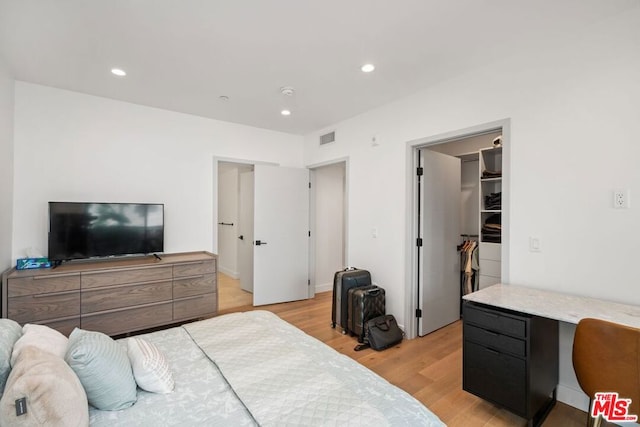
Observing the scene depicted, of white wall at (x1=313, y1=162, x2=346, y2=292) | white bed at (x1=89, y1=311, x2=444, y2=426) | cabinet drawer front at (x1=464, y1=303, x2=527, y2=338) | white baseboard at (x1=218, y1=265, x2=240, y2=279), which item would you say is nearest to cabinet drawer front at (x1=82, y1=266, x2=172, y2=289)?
white bed at (x1=89, y1=311, x2=444, y2=426)

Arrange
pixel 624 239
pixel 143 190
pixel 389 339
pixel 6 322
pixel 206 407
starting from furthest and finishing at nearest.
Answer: pixel 143 190 < pixel 389 339 < pixel 624 239 < pixel 6 322 < pixel 206 407

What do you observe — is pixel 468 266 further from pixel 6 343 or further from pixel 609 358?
pixel 6 343

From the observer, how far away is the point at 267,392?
1238 millimetres

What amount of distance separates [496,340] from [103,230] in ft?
11.9

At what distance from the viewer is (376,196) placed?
3.51 metres

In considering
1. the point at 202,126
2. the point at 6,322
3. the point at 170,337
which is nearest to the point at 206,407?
the point at 170,337

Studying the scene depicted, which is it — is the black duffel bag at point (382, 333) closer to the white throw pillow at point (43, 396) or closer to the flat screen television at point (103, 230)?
the white throw pillow at point (43, 396)

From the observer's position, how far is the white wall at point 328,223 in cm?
489

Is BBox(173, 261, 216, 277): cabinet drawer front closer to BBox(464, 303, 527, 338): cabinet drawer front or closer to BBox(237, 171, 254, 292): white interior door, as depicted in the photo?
BBox(237, 171, 254, 292): white interior door

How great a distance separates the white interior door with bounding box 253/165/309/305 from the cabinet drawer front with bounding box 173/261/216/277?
843 millimetres

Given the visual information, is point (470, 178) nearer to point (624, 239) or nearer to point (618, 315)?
point (624, 239)

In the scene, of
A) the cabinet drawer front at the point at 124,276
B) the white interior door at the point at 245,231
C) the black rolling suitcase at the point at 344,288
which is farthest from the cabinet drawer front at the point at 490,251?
the cabinet drawer front at the point at 124,276

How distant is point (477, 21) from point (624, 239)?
1681 millimetres

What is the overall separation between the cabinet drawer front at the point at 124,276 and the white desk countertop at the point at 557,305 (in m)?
2.90
